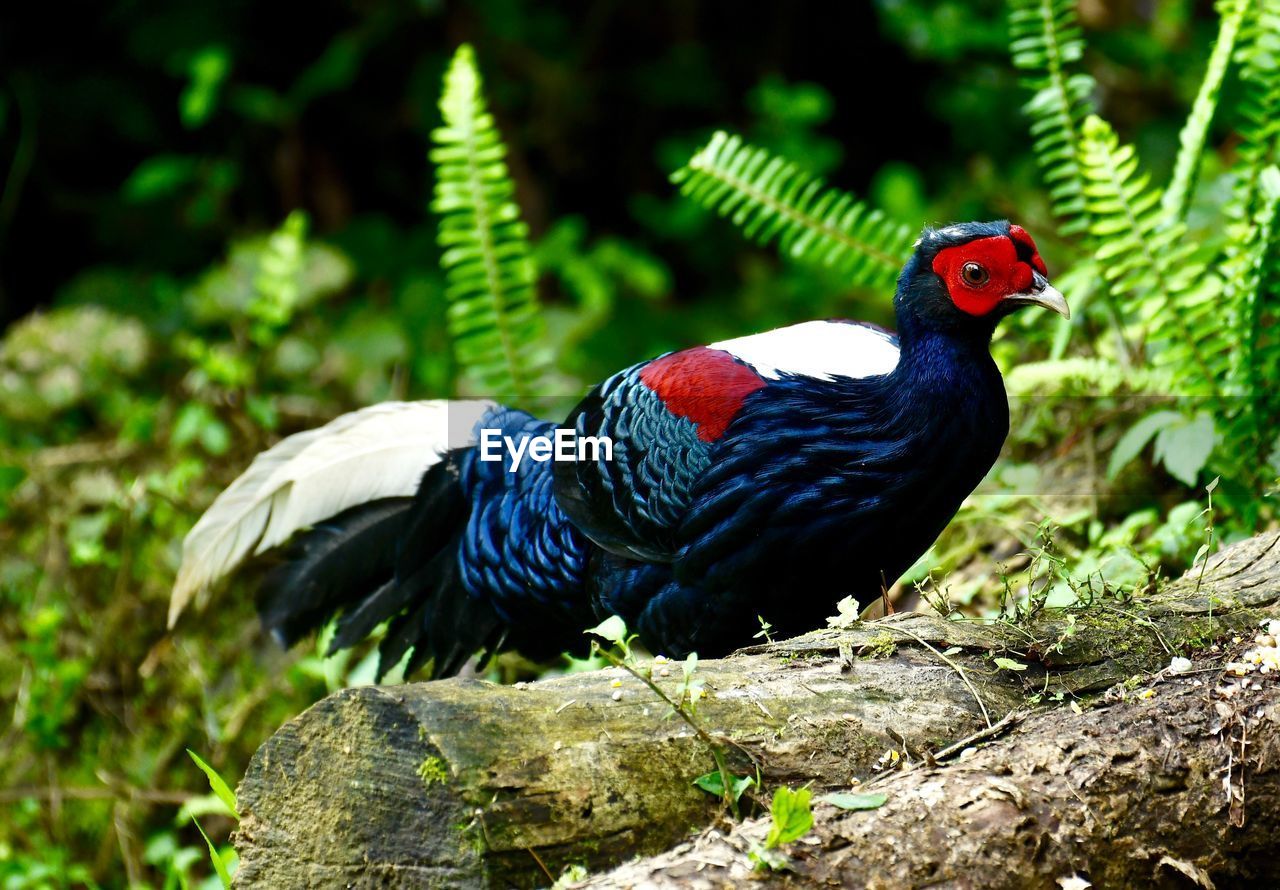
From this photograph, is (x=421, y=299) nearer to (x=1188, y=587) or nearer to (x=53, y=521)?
(x=53, y=521)

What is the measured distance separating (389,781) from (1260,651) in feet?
5.05

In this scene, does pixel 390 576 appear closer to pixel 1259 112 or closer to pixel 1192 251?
pixel 1192 251

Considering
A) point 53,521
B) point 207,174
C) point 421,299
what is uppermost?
point 207,174

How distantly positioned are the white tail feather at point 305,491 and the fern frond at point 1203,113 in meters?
2.21

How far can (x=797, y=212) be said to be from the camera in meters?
4.11

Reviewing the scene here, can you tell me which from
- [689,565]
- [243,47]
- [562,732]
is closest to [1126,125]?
[243,47]

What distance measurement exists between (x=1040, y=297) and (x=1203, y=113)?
1.40m

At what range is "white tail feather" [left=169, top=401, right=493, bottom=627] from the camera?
11.8ft

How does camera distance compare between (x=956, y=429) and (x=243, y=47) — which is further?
(x=243, y=47)

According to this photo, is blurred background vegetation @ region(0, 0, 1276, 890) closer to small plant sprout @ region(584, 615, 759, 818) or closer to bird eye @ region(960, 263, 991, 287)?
bird eye @ region(960, 263, 991, 287)

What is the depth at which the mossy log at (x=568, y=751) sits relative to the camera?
1944 millimetres

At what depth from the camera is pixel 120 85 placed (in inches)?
289

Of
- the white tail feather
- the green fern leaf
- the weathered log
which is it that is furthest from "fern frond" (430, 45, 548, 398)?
the weathered log

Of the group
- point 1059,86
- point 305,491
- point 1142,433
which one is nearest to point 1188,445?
point 1142,433
